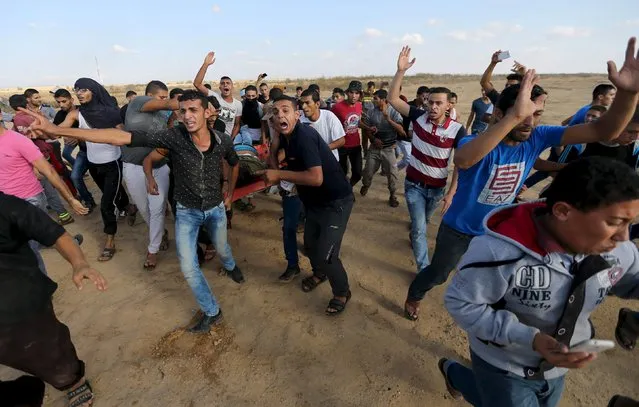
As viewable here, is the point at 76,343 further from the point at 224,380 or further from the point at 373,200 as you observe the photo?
the point at 373,200

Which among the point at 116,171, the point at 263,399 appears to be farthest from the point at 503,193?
the point at 116,171

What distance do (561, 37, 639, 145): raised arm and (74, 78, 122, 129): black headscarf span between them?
5.15 metres

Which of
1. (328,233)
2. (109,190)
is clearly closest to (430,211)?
(328,233)

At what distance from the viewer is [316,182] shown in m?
3.01

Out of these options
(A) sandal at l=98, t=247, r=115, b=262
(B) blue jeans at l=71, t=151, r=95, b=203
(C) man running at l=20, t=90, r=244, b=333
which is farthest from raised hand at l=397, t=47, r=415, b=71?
(B) blue jeans at l=71, t=151, r=95, b=203

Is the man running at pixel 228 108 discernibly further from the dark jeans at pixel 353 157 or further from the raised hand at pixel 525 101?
the raised hand at pixel 525 101

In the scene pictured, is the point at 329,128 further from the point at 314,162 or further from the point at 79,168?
the point at 79,168

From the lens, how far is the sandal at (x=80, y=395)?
2729 millimetres

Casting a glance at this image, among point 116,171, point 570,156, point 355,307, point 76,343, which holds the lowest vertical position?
point 76,343

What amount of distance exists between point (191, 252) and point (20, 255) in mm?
1297

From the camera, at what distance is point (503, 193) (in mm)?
2705

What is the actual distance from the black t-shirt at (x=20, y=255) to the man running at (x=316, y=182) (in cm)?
158

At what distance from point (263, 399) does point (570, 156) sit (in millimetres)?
3916

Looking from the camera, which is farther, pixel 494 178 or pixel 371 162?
pixel 371 162
